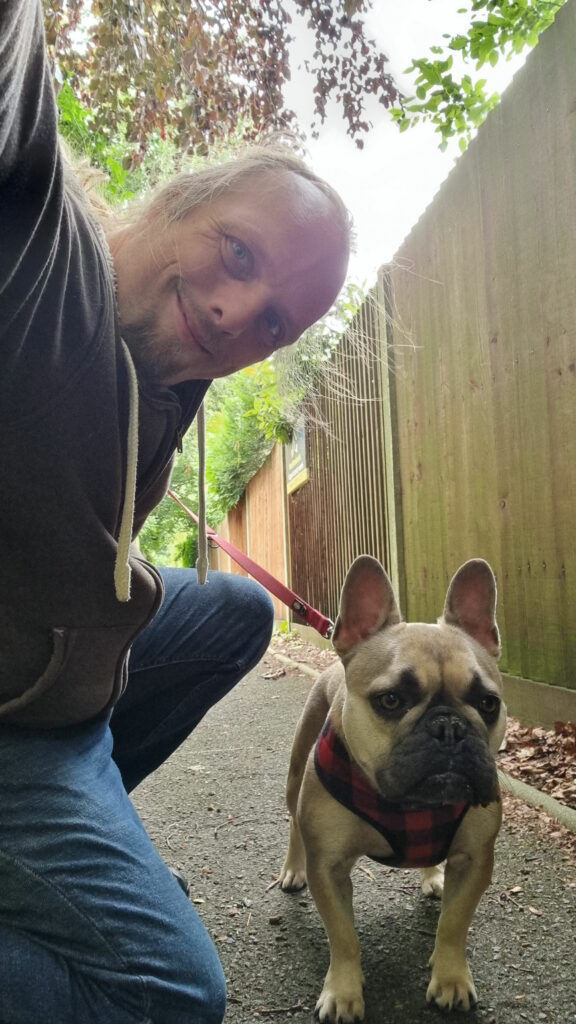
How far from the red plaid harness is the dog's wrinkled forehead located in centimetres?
28

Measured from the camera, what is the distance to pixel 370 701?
6.91 feet

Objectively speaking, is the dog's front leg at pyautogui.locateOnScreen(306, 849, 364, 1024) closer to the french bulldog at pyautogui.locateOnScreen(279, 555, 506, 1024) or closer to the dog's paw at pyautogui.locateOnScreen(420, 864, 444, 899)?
the french bulldog at pyautogui.locateOnScreen(279, 555, 506, 1024)

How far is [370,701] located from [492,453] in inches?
97.1

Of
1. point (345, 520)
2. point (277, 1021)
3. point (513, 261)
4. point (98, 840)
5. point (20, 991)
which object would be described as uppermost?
point (513, 261)

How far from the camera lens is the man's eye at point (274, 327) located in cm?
199

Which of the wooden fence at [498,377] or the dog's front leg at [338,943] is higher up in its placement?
the wooden fence at [498,377]

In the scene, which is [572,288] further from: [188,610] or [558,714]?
[188,610]

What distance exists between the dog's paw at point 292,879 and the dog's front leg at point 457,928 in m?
0.71

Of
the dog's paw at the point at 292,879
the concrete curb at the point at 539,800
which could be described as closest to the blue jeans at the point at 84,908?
the dog's paw at the point at 292,879

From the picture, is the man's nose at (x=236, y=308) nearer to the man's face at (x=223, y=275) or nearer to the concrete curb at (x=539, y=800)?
the man's face at (x=223, y=275)

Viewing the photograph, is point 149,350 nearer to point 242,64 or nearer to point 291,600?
point 291,600

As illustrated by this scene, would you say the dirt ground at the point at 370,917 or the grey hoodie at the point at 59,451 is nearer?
the grey hoodie at the point at 59,451

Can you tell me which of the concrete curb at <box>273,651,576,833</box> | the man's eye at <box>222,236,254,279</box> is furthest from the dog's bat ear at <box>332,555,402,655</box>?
the concrete curb at <box>273,651,576,833</box>

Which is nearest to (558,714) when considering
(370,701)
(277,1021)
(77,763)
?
(370,701)
